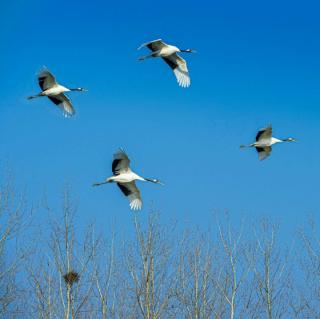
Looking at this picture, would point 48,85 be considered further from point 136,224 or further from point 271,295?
point 271,295

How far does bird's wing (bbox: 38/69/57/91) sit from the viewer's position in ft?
43.4

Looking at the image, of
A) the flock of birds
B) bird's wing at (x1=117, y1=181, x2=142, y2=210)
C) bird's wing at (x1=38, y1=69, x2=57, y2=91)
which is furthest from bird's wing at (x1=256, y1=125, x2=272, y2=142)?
bird's wing at (x1=38, y1=69, x2=57, y2=91)

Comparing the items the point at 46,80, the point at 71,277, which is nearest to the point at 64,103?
the point at 46,80

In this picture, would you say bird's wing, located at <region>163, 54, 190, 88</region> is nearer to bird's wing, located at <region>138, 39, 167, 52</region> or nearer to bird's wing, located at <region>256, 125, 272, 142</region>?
bird's wing, located at <region>138, 39, 167, 52</region>

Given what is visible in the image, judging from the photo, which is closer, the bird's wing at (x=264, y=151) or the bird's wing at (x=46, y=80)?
the bird's wing at (x=46, y=80)

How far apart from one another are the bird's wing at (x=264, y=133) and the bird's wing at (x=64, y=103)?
3903mm

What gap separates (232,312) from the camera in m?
16.5

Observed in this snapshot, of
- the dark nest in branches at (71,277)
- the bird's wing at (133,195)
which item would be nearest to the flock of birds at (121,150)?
the bird's wing at (133,195)

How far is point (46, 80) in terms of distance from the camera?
13.4 metres

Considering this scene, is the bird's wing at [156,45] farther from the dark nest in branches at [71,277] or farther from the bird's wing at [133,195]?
the dark nest in branches at [71,277]

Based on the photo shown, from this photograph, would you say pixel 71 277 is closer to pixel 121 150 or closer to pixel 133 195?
pixel 133 195

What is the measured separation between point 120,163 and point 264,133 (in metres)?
4.21

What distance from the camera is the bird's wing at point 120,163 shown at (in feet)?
39.7

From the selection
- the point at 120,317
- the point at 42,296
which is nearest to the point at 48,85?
the point at 42,296
